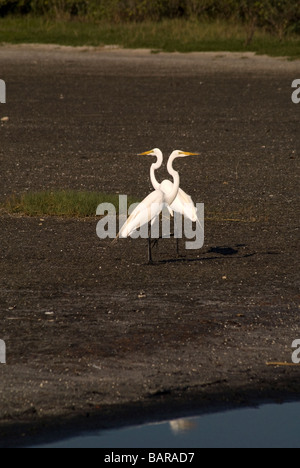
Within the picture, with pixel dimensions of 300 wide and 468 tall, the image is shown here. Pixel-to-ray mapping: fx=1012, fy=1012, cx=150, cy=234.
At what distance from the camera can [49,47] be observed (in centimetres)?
2914

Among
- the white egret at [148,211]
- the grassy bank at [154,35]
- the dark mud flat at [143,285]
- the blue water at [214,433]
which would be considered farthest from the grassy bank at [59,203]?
the grassy bank at [154,35]

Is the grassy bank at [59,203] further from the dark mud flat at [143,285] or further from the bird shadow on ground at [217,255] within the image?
the bird shadow on ground at [217,255]

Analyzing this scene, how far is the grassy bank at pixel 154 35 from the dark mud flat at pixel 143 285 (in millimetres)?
9883

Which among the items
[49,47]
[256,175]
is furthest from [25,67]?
[256,175]

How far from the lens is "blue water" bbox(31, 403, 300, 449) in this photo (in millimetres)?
5277

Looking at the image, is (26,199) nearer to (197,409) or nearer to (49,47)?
(197,409)

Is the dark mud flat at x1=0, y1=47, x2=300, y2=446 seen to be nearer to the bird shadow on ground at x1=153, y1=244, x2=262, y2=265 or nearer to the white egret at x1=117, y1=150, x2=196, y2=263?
the bird shadow on ground at x1=153, y1=244, x2=262, y2=265

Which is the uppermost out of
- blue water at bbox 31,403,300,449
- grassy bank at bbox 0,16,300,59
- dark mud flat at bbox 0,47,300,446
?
grassy bank at bbox 0,16,300,59

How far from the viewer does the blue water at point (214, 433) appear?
5277mm

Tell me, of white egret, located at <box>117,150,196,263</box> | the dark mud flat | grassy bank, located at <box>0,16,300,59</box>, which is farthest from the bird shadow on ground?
grassy bank, located at <box>0,16,300,59</box>

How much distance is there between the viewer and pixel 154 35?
30047 mm

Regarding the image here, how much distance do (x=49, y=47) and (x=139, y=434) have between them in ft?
81.4

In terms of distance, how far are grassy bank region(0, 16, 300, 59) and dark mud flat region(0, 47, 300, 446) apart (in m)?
9.88

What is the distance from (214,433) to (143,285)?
2.80 metres
